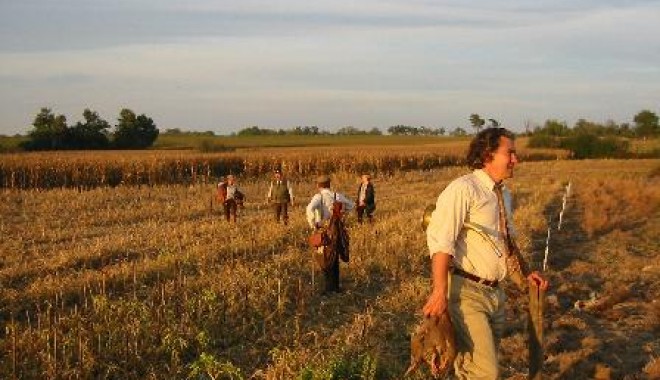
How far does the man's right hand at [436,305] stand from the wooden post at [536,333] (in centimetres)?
97

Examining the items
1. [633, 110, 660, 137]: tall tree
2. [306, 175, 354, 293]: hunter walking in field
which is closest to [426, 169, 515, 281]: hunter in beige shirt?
[306, 175, 354, 293]: hunter walking in field

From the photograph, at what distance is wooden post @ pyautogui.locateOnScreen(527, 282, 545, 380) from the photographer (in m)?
5.20

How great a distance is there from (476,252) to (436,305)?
518 millimetres

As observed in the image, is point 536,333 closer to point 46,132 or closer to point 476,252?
point 476,252

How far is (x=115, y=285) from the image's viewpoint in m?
11.3

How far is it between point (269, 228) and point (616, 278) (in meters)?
8.08

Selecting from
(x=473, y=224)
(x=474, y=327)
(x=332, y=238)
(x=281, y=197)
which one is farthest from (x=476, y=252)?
(x=281, y=197)

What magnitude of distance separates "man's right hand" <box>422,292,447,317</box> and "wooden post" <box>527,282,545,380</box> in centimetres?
97

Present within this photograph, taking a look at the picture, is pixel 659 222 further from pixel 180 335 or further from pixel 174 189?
pixel 174 189

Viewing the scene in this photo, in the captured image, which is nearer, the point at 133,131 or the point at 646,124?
the point at 133,131

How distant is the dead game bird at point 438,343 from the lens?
4.54 metres

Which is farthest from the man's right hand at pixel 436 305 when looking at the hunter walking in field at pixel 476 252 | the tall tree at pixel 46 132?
the tall tree at pixel 46 132

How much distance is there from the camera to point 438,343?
4.58m

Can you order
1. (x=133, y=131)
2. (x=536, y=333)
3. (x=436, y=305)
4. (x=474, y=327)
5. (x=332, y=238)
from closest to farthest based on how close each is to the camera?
1. (x=436, y=305)
2. (x=474, y=327)
3. (x=536, y=333)
4. (x=332, y=238)
5. (x=133, y=131)
